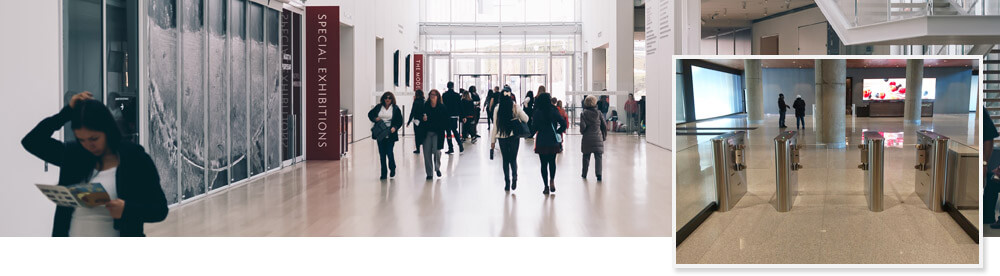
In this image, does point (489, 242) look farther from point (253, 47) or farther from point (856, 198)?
point (253, 47)

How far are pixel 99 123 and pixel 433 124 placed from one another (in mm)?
7481

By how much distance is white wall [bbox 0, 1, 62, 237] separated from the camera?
7.23m

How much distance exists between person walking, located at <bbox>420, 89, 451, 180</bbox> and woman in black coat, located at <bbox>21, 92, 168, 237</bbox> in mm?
7022

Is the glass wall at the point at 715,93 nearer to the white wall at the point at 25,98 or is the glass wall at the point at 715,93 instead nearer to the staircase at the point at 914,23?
the white wall at the point at 25,98

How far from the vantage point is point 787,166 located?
18.5ft

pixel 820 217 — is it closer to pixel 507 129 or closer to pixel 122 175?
pixel 122 175

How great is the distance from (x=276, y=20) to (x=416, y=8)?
74.7 feet

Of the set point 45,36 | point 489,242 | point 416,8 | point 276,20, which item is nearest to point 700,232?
point 489,242

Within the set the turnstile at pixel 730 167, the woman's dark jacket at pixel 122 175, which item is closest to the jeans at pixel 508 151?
the turnstile at pixel 730 167

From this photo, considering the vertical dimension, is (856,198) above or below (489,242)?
above

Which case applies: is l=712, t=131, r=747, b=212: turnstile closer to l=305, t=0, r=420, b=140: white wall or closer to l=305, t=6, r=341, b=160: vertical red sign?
l=305, t=6, r=341, b=160: vertical red sign

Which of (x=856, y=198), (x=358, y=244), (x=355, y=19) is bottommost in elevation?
(x=358, y=244)

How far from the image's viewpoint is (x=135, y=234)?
5.26 metres

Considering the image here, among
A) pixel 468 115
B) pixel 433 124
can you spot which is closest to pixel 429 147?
pixel 433 124
